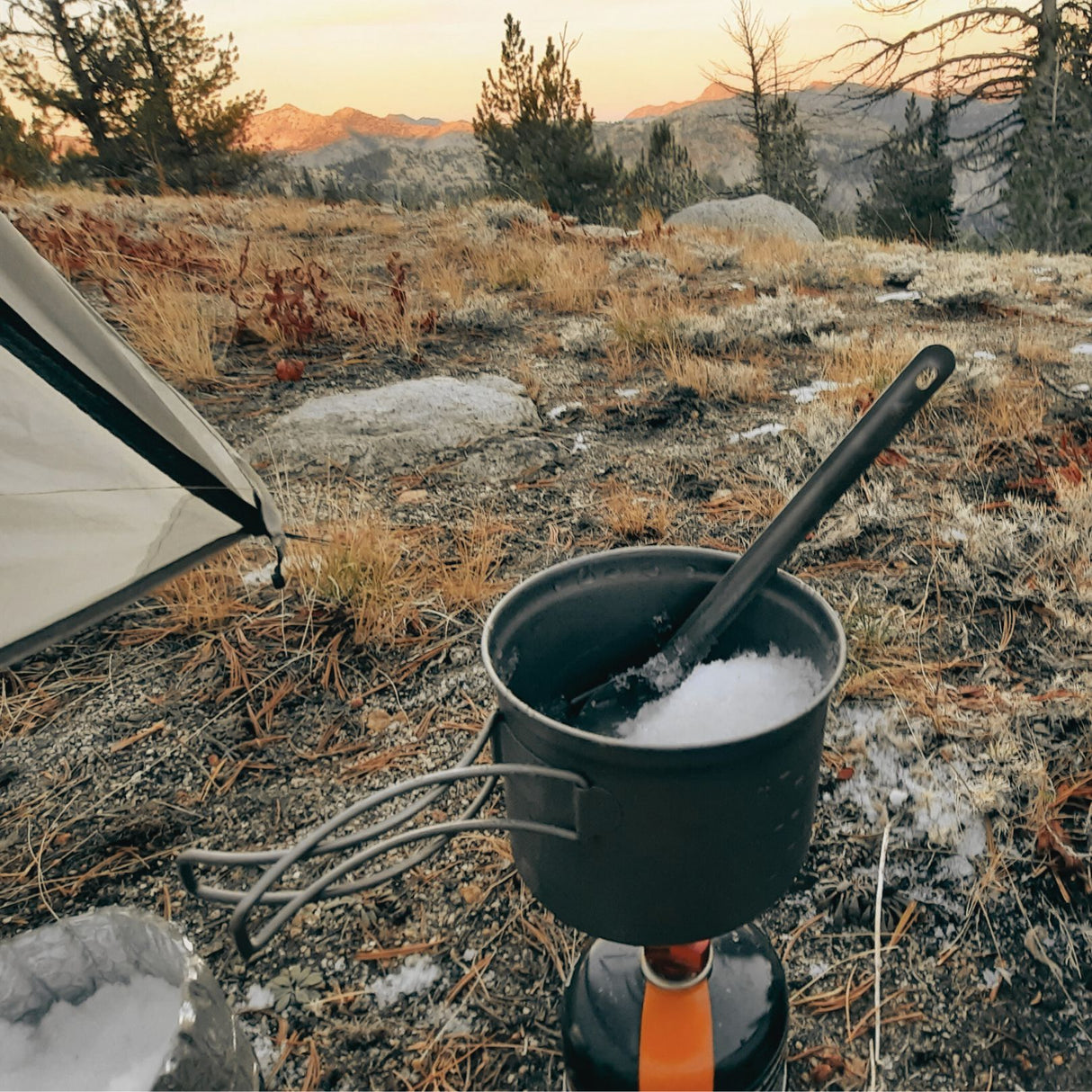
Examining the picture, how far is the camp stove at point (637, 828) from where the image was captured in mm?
803

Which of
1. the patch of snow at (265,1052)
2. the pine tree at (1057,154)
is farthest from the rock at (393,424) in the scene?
the pine tree at (1057,154)

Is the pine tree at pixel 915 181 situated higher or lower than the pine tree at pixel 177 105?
lower

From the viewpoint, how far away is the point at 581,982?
119cm

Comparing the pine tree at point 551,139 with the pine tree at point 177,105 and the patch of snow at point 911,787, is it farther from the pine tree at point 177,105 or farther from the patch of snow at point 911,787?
the patch of snow at point 911,787

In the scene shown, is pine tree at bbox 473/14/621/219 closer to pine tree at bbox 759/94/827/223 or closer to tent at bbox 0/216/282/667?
pine tree at bbox 759/94/827/223

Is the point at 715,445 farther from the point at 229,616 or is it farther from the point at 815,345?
the point at 229,616

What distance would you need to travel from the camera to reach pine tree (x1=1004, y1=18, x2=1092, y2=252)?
52.5ft

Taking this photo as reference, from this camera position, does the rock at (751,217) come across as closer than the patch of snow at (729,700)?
No

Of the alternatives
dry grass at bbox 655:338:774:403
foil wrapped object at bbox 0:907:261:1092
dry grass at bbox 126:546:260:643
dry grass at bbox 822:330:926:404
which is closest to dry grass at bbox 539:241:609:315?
dry grass at bbox 655:338:774:403

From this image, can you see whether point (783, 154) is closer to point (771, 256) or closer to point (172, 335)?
point (771, 256)

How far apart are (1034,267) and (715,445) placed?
615 centimetres

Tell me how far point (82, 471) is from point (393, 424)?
1.79m

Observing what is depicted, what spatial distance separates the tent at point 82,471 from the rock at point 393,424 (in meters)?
1.27

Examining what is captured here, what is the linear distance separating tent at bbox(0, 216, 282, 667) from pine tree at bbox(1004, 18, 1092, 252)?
19379mm
